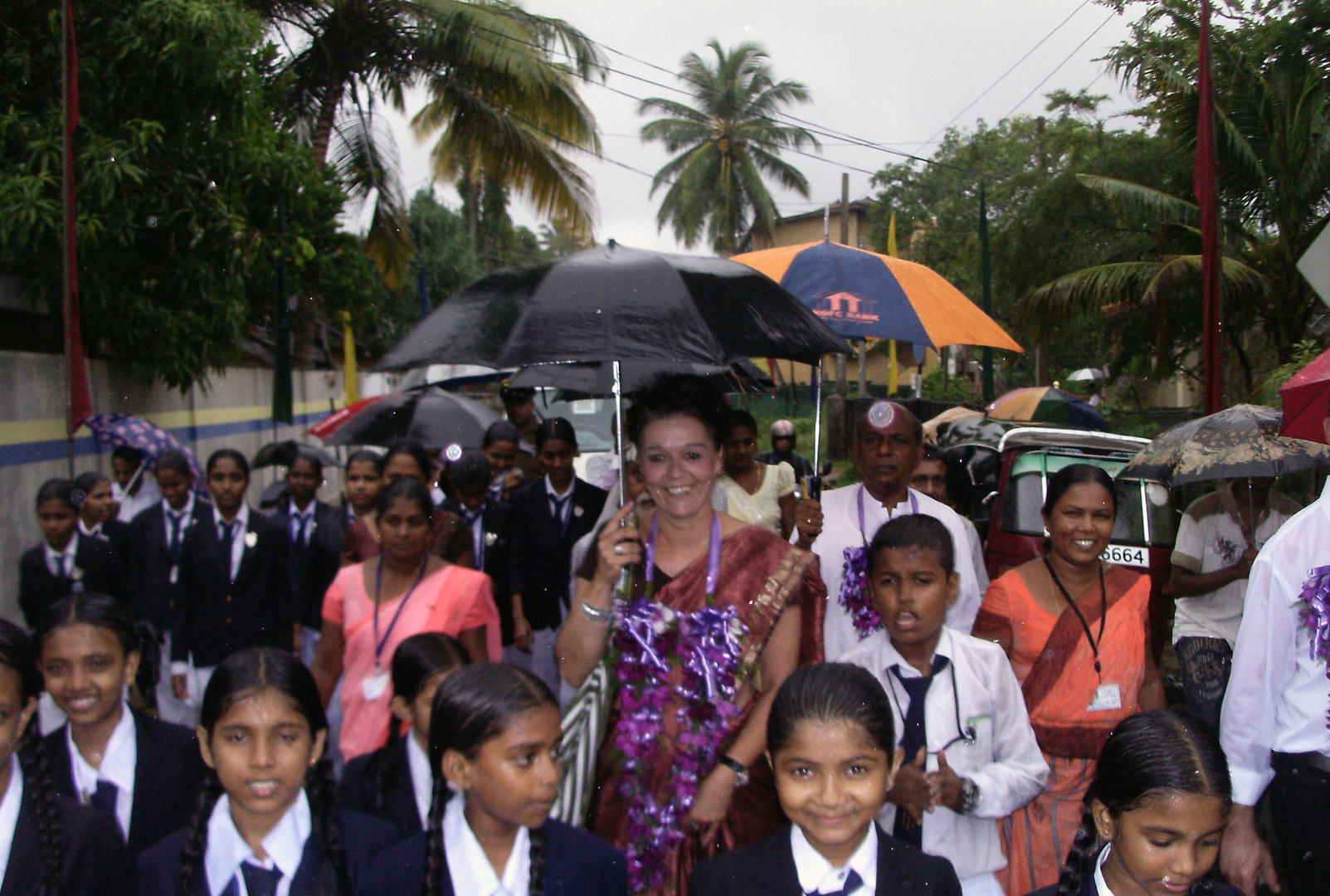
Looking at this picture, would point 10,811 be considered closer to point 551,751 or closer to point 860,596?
point 551,751

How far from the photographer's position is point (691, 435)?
2.98 metres

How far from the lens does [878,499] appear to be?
443 cm

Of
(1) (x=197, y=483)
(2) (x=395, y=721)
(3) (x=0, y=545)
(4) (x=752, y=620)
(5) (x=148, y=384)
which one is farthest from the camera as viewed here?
(5) (x=148, y=384)

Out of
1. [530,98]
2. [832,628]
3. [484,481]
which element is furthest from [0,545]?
[530,98]

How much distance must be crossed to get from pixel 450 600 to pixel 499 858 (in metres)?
1.60

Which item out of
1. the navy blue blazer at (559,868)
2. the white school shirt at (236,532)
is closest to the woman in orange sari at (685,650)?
the navy blue blazer at (559,868)

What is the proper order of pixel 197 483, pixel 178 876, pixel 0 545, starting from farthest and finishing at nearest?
1. pixel 0 545
2. pixel 197 483
3. pixel 178 876

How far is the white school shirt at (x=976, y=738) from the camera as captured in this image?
2854 mm

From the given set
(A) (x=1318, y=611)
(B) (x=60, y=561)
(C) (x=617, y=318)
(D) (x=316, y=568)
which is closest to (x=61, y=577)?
(B) (x=60, y=561)

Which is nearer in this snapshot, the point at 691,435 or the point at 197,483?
the point at 691,435

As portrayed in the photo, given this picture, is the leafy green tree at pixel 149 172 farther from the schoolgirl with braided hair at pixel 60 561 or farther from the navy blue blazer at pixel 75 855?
the navy blue blazer at pixel 75 855

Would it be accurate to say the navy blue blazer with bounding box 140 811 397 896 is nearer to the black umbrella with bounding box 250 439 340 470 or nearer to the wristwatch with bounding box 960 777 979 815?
the wristwatch with bounding box 960 777 979 815

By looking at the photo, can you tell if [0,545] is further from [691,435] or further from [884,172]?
[884,172]

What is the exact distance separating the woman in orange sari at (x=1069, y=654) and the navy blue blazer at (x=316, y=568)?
349cm
